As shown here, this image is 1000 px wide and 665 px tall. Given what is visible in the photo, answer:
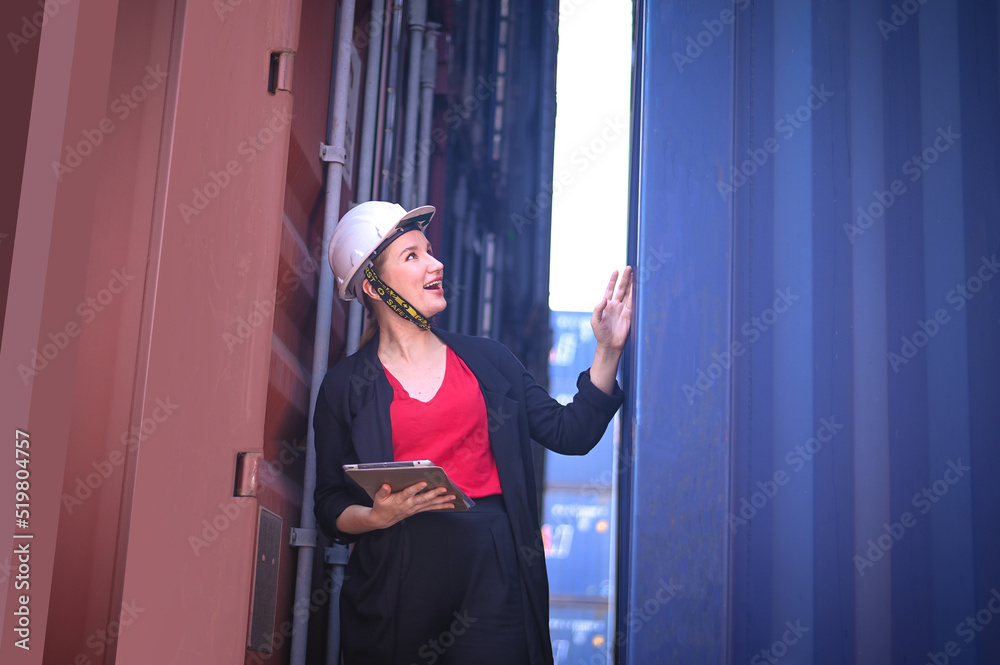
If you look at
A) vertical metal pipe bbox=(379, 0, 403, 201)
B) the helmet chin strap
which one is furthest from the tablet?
vertical metal pipe bbox=(379, 0, 403, 201)

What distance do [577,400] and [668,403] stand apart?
1.49ft

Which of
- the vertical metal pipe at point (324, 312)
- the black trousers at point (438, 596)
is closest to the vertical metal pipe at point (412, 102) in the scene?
the vertical metal pipe at point (324, 312)

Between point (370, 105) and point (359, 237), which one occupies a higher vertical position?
point (370, 105)

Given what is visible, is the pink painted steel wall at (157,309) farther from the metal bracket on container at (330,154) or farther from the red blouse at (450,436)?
the metal bracket on container at (330,154)

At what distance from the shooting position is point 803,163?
2615 mm

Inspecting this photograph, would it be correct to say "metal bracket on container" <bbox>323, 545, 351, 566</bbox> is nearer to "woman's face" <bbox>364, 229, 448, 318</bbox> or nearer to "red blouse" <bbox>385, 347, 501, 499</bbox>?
"red blouse" <bbox>385, 347, 501, 499</bbox>

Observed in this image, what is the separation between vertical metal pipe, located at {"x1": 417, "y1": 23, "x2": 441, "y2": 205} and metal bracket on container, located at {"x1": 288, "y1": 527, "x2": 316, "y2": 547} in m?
2.18

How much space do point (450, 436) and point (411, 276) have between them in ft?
1.77

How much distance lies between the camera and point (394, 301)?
2.93 meters

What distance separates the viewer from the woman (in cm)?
260

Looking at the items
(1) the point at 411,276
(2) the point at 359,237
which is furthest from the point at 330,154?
(1) the point at 411,276

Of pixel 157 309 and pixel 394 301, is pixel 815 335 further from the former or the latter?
pixel 157 309

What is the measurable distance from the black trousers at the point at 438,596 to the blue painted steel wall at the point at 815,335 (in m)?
0.33

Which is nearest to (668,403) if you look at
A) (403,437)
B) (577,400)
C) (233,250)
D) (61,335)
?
(577,400)
